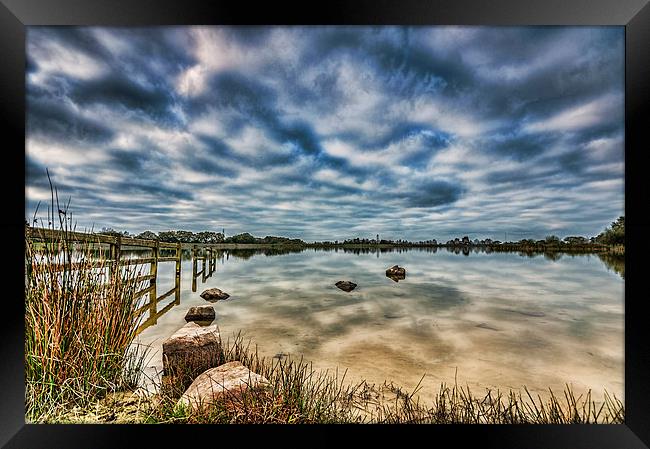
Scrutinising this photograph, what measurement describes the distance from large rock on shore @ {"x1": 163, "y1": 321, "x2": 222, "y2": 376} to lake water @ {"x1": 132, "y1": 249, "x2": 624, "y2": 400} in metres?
0.34

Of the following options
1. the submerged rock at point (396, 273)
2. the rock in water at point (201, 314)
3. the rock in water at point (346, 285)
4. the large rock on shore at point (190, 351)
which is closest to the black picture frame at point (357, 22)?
the large rock on shore at point (190, 351)

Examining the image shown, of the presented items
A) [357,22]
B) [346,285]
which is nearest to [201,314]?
[357,22]

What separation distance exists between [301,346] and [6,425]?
4.10m

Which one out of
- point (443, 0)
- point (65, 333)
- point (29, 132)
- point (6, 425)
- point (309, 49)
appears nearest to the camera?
point (6, 425)

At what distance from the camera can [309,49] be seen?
4.87m

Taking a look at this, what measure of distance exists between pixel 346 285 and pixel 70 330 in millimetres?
9881

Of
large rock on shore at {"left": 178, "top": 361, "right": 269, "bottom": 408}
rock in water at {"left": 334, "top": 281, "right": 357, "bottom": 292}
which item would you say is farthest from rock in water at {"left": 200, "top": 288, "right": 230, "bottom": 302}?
large rock on shore at {"left": 178, "top": 361, "right": 269, "bottom": 408}

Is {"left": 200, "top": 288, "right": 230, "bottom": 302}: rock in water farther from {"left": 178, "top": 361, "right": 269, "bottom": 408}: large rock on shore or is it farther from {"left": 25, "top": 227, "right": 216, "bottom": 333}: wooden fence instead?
{"left": 178, "top": 361, "right": 269, "bottom": 408}: large rock on shore

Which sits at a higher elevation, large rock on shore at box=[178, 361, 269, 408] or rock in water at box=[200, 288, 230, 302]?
large rock on shore at box=[178, 361, 269, 408]

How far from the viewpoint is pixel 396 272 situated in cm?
1400

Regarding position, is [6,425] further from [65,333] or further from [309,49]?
[309,49]

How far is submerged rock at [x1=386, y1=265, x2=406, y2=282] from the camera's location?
13773 millimetres

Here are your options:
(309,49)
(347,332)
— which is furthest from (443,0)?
(347,332)

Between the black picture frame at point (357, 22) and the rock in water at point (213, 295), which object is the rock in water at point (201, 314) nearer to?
the rock in water at point (213, 295)
